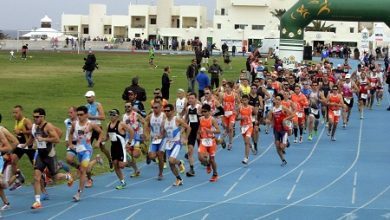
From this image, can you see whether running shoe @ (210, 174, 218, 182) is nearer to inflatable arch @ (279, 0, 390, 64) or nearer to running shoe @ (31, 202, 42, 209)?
running shoe @ (31, 202, 42, 209)

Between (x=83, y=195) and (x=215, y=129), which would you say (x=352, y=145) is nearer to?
(x=215, y=129)

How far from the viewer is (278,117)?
59.6 feet

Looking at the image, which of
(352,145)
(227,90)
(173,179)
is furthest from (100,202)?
(352,145)

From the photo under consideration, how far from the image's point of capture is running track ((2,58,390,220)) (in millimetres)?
12891

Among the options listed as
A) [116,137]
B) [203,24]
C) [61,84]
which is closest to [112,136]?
[116,137]

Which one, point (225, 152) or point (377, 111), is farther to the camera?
point (377, 111)

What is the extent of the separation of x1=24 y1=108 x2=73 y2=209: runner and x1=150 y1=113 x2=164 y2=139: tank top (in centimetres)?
265

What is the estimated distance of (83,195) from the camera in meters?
14.2

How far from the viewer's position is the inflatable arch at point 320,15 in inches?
1368

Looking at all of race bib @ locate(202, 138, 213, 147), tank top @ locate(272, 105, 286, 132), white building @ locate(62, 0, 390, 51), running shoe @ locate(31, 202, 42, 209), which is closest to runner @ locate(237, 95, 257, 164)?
tank top @ locate(272, 105, 286, 132)

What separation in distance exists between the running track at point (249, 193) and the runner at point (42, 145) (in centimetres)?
44

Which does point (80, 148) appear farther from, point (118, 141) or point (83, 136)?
point (118, 141)

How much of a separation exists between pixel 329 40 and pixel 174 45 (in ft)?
56.5

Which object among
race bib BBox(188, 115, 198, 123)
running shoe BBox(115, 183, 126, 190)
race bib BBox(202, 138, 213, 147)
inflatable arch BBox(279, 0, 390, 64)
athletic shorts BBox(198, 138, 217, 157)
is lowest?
running shoe BBox(115, 183, 126, 190)
